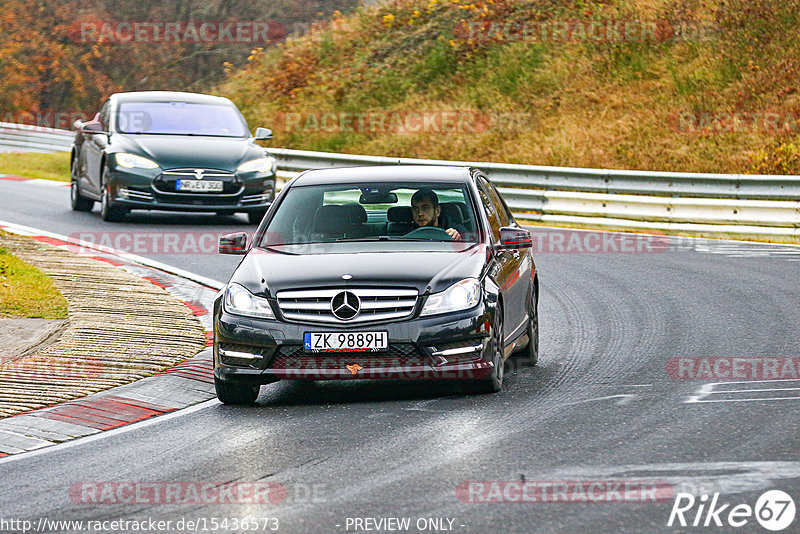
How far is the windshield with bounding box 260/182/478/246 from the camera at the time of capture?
9516 mm

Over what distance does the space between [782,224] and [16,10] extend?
37819 millimetres

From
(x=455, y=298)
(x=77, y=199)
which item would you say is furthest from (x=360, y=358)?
(x=77, y=199)

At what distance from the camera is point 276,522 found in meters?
5.76

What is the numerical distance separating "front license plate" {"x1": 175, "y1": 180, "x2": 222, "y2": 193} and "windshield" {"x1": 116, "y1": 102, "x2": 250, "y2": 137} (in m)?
1.50

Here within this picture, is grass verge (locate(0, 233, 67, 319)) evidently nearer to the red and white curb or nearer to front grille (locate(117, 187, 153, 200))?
the red and white curb

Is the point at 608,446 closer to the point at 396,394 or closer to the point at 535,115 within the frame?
the point at 396,394

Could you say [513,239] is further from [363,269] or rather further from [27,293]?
[27,293]

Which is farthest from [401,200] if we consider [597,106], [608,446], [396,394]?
[597,106]

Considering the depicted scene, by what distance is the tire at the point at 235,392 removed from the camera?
8.71 meters

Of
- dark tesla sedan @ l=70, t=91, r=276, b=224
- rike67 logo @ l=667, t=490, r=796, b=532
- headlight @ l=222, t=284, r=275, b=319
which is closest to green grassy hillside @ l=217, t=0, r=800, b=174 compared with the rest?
dark tesla sedan @ l=70, t=91, r=276, b=224

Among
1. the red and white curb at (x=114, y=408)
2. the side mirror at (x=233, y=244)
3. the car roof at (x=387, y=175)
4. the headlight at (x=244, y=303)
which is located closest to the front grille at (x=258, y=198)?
the red and white curb at (x=114, y=408)

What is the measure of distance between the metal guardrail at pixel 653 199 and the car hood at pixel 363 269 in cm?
1067

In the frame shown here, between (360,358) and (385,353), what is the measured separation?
16 cm

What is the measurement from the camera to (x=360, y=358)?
8.37 m
